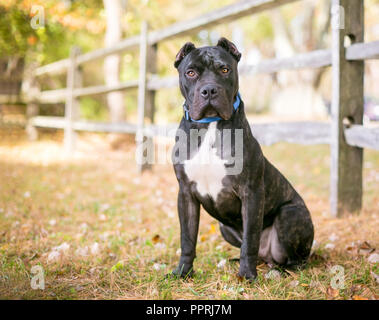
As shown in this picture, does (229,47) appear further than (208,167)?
Yes

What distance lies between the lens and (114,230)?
329 cm

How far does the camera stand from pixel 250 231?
209cm

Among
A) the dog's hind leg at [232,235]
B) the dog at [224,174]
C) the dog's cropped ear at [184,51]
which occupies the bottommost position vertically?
the dog's hind leg at [232,235]

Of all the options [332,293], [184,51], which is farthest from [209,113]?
[332,293]

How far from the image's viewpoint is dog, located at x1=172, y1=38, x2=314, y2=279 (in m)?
2.10

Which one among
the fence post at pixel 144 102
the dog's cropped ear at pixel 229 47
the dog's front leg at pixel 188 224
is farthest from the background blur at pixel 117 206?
the dog's cropped ear at pixel 229 47

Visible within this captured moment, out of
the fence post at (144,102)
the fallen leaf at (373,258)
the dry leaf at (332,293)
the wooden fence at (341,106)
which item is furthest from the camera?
the fence post at (144,102)

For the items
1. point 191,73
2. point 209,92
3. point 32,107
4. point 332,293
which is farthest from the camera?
point 32,107

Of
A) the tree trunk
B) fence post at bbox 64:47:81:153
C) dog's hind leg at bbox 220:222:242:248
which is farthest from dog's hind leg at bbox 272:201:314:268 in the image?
fence post at bbox 64:47:81:153

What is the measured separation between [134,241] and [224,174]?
122cm

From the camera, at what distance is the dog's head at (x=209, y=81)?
204 centimetres

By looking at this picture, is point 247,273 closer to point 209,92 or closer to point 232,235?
point 232,235

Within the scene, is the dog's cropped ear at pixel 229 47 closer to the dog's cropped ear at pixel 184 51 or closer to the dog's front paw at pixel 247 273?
the dog's cropped ear at pixel 184 51
